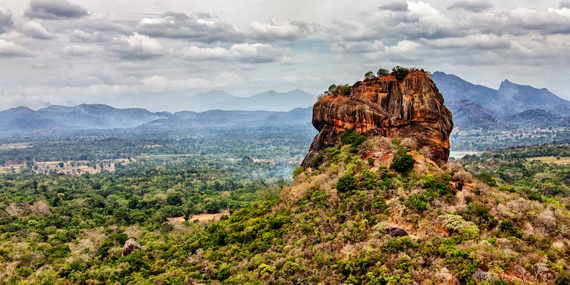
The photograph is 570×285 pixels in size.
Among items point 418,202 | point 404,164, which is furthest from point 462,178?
point 418,202

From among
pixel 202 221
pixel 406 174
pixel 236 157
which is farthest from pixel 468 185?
pixel 236 157

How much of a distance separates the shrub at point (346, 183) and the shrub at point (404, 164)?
294 cm

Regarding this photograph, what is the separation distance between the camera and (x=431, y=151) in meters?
35.1

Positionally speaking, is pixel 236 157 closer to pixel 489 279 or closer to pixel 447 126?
pixel 447 126

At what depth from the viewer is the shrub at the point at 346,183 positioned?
30.4m

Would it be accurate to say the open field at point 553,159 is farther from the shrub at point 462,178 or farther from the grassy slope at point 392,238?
the shrub at point 462,178

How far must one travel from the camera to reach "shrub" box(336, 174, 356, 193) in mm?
30377

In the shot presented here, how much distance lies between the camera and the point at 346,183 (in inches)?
1209

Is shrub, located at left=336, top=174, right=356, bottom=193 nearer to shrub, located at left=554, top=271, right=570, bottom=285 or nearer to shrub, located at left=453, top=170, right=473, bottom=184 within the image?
shrub, located at left=453, top=170, right=473, bottom=184

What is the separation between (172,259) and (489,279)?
22234 mm

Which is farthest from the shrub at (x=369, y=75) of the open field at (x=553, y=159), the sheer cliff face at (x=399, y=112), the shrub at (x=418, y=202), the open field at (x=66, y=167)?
the open field at (x=66, y=167)

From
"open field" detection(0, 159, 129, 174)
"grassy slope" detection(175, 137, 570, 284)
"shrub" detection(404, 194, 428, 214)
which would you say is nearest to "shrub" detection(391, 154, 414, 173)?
"grassy slope" detection(175, 137, 570, 284)

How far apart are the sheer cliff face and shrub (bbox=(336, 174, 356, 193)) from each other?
24.0 feet

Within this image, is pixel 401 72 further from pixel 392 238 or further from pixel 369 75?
pixel 392 238
